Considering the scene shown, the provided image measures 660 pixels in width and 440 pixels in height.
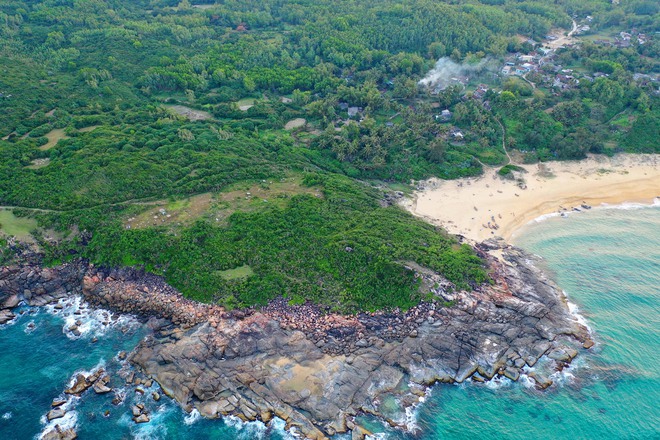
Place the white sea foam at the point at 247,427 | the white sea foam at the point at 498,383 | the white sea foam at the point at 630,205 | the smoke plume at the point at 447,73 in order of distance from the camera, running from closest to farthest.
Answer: the white sea foam at the point at 247,427
the white sea foam at the point at 498,383
the white sea foam at the point at 630,205
the smoke plume at the point at 447,73

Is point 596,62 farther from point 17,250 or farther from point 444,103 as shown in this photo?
point 17,250

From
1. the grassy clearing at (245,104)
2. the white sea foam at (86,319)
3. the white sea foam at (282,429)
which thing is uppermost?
the grassy clearing at (245,104)

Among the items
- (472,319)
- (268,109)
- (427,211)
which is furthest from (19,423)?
(268,109)

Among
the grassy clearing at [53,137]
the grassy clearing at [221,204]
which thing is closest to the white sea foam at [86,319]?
the grassy clearing at [221,204]

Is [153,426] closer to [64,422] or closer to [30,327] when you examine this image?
[64,422]

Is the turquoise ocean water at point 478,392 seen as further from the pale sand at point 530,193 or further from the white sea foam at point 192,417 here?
the pale sand at point 530,193

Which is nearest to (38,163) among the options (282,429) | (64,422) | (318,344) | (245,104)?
(245,104)
